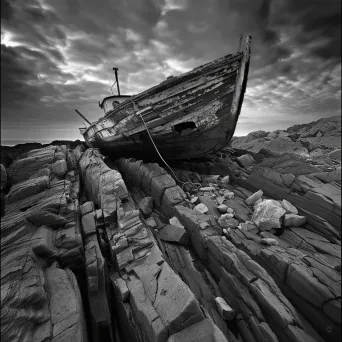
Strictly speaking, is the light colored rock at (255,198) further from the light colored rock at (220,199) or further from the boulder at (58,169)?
the boulder at (58,169)

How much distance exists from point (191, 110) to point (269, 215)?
14.5 ft

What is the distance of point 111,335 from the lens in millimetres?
3363

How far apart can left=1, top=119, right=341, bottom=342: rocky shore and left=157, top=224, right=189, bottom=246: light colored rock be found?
0.03m

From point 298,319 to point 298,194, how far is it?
7.84 feet

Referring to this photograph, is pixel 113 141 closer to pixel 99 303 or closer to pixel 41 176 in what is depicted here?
pixel 41 176

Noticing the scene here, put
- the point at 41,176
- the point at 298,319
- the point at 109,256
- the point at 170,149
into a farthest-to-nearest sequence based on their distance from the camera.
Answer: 1. the point at 170,149
2. the point at 41,176
3. the point at 109,256
4. the point at 298,319

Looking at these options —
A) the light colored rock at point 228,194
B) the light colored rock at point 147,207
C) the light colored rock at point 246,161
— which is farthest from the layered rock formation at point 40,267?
the light colored rock at point 246,161

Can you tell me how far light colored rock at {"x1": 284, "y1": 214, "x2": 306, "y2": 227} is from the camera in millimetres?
3599

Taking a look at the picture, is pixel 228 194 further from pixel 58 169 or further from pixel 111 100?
pixel 111 100

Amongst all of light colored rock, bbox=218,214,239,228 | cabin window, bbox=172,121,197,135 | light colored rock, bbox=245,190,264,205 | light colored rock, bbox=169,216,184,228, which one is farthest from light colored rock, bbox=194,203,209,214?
cabin window, bbox=172,121,197,135

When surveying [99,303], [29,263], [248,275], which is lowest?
[99,303]

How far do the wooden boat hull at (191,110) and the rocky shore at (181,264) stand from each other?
2.40m

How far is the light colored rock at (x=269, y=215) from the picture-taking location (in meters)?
3.71

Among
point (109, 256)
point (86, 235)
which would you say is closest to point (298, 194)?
point (109, 256)
